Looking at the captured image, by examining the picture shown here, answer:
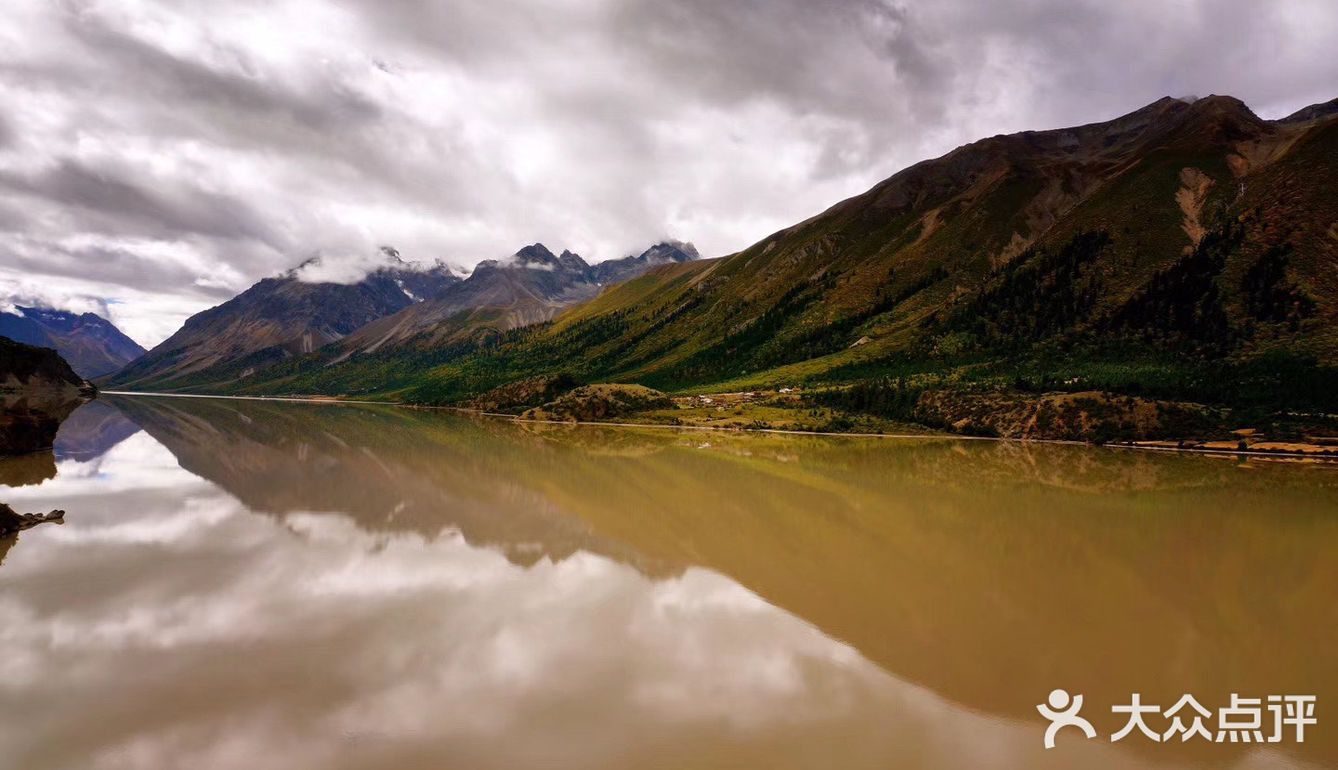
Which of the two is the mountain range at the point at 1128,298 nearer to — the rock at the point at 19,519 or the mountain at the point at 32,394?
the rock at the point at 19,519

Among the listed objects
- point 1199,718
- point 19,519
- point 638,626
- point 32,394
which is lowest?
point 32,394

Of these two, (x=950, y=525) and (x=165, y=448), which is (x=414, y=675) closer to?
(x=950, y=525)

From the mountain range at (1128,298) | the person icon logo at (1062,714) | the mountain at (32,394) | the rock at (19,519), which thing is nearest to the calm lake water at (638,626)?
the person icon logo at (1062,714)


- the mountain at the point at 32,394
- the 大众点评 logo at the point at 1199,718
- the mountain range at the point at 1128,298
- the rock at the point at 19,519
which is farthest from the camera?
the mountain range at the point at 1128,298

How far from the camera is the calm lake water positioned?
9.83 meters

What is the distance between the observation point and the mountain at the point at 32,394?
4638 cm

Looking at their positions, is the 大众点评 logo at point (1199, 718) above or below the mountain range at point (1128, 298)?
below

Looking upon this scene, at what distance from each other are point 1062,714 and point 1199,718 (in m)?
2.50

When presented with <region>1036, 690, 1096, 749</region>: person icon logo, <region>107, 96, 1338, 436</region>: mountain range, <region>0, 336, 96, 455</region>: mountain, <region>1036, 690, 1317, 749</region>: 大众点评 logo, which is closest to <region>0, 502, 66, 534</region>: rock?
<region>0, 336, 96, 455</region>: mountain

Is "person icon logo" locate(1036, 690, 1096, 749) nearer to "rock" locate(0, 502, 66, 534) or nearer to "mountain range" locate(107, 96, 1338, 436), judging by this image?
"rock" locate(0, 502, 66, 534)

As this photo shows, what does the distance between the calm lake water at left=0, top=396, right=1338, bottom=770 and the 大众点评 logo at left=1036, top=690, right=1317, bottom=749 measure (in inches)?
9.7

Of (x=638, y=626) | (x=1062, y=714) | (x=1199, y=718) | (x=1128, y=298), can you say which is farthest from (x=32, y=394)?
(x=1128, y=298)

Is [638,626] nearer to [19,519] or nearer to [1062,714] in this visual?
[1062,714]

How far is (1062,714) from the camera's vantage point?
11.0 meters
